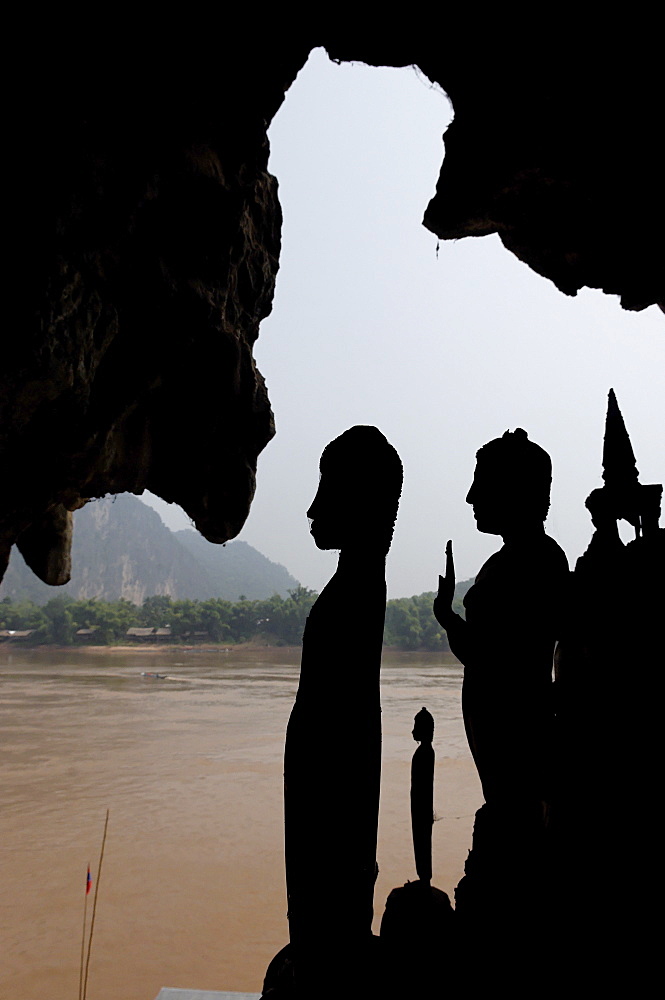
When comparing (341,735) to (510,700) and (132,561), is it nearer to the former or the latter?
(510,700)

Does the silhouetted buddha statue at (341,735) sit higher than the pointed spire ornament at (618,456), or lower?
lower

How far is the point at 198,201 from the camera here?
789 centimetres

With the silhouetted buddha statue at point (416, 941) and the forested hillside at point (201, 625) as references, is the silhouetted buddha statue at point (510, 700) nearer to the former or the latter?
the silhouetted buddha statue at point (416, 941)

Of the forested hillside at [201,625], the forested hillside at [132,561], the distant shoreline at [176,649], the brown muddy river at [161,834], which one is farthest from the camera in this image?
the forested hillside at [132,561]

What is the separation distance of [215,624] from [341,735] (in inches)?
2544

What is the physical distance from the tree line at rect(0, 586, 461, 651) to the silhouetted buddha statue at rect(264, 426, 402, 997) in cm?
5934

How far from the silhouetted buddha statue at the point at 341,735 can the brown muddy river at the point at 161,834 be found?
8121 millimetres

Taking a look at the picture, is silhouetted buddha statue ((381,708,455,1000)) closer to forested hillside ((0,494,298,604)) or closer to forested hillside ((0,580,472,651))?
forested hillside ((0,580,472,651))

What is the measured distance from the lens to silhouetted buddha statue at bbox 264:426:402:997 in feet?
5.22

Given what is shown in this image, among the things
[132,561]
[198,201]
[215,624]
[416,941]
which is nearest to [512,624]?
[416,941]

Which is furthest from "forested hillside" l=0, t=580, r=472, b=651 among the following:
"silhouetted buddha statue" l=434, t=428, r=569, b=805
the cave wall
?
"silhouetted buddha statue" l=434, t=428, r=569, b=805

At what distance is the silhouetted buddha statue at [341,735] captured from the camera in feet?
5.22

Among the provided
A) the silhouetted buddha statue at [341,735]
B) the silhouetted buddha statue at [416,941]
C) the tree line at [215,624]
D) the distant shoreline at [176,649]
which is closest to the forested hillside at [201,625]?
the tree line at [215,624]

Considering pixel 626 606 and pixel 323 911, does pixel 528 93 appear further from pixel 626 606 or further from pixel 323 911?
pixel 323 911
